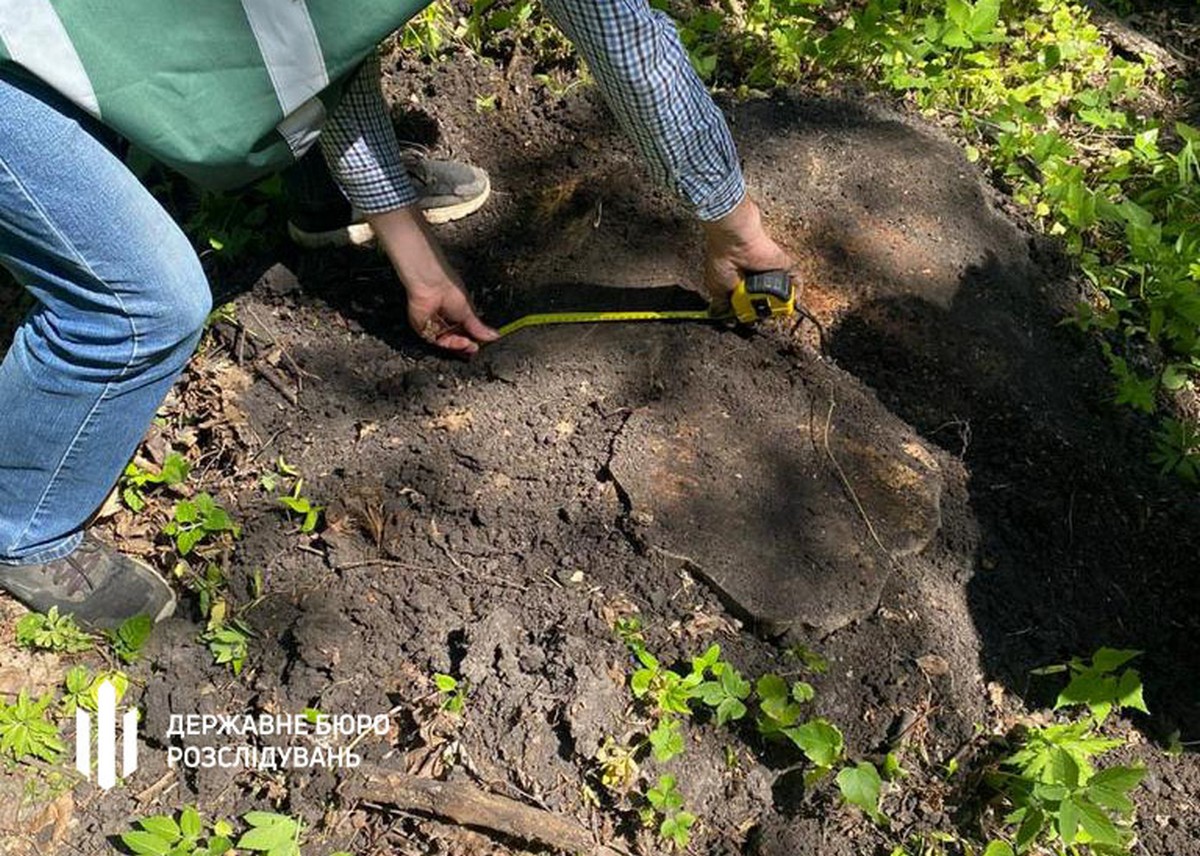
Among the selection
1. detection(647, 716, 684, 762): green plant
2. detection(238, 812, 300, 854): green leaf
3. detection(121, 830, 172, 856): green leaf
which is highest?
detection(121, 830, 172, 856): green leaf

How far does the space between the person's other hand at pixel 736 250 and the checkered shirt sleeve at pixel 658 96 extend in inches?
2.2

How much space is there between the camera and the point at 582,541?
2.29 metres

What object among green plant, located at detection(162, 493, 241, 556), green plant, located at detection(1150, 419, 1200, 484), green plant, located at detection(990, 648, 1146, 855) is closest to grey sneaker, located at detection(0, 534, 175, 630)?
green plant, located at detection(162, 493, 241, 556)

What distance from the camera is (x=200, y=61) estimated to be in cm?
158

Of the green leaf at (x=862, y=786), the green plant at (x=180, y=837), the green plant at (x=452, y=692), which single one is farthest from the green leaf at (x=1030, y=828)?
the green plant at (x=180, y=837)

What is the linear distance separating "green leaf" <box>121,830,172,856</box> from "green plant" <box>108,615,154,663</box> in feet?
1.34

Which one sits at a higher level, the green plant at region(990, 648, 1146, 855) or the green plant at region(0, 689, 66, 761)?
the green plant at region(0, 689, 66, 761)

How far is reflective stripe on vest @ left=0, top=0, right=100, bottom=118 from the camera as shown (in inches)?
56.9

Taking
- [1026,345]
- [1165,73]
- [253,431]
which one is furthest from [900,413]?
[1165,73]

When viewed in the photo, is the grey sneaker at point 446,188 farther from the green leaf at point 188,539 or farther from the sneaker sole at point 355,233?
the green leaf at point 188,539

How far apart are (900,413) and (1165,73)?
2.27 meters

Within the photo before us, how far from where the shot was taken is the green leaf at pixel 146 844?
6.58ft

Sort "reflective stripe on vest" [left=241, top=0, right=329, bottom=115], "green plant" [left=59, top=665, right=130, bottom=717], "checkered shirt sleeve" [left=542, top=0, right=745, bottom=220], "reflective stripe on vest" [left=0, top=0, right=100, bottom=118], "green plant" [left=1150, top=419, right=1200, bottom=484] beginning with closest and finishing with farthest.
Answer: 1. "reflective stripe on vest" [left=0, top=0, right=100, bottom=118]
2. "reflective stripe on vest" [left=241, top=0, right=329, bottom=115]
3. "checkered shirt sleeve" [left=542, top=0, right=745, bottom=220]
4. "green plant" [left=59, top=665, right=130, bottom=717]
5. "green plant" [left=1150, top=419, right=1200, bottom=484]

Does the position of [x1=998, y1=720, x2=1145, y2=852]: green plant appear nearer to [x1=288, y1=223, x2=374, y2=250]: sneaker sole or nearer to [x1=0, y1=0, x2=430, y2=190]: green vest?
[x1=0, y1=0, x2=430, y2=190]: green vest
